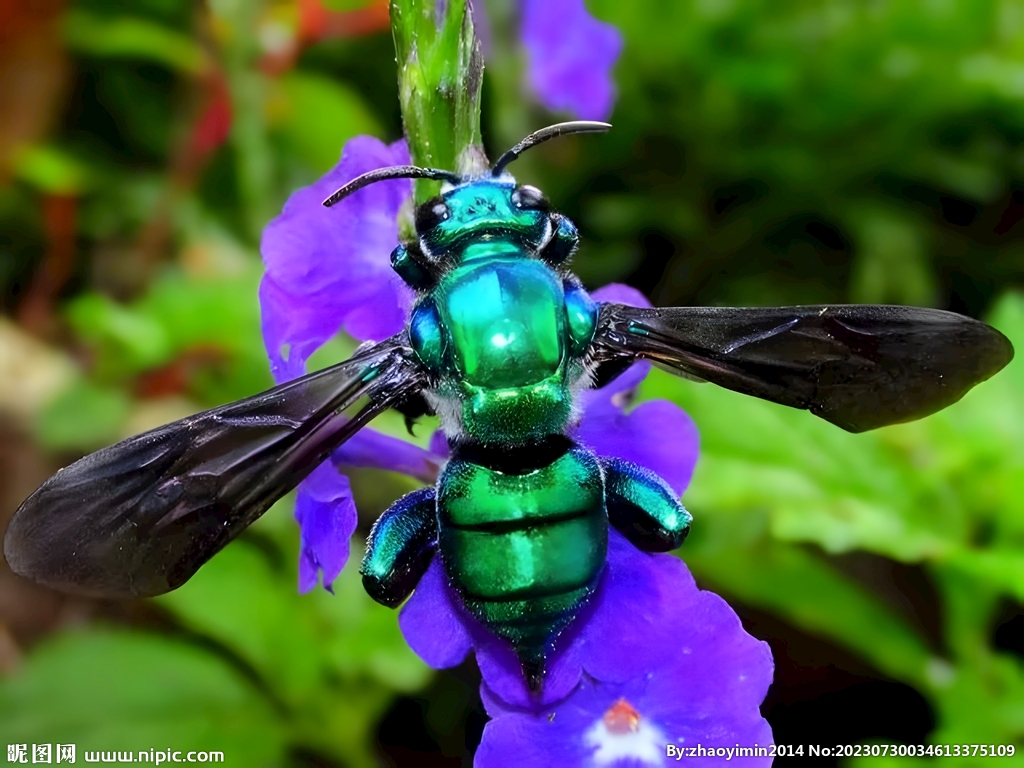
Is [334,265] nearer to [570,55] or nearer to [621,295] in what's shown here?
[621,295]

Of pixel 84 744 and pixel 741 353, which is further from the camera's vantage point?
pixel 84 744

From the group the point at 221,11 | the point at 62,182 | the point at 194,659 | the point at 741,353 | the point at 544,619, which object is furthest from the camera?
the point at 62,182

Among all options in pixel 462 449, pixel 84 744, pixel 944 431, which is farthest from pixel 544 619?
pixel 84 744

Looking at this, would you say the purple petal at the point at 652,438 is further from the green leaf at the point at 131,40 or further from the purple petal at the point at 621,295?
the green leaf at the point at 131,40

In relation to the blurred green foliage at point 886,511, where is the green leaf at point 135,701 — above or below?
below

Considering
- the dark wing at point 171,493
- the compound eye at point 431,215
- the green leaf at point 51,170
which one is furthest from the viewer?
the green leaf at point 51,170

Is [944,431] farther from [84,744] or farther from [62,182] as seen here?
[62,182]

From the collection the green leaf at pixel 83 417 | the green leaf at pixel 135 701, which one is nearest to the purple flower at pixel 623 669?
the green leaf at pixel 135 701
